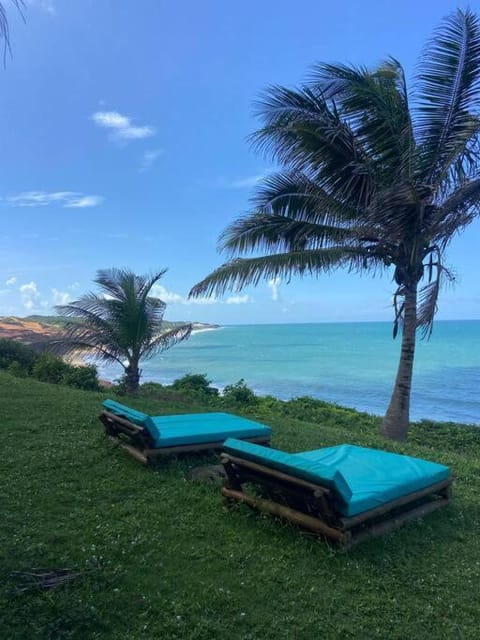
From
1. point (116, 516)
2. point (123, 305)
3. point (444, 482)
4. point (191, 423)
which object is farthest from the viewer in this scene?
point (123, 305)

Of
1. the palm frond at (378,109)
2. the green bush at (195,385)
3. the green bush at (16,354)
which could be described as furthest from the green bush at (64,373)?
the palm frond at (378,109)

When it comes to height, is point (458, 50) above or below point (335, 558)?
above

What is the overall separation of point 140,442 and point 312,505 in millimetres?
2325

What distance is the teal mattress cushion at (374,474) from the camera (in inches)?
150

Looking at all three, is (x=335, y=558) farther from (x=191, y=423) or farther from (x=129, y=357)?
(x=129, y=357)

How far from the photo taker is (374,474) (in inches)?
173

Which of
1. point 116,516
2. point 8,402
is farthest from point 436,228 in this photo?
point 8,402

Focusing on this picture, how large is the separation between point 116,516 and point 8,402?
5.06 meters

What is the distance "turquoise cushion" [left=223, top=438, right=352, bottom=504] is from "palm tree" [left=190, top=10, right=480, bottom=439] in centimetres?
556

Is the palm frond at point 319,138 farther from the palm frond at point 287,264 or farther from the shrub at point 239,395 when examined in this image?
the shrub at point 239,395

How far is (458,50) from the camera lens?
7.91m

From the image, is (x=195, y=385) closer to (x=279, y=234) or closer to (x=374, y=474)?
(x=279, y=234)

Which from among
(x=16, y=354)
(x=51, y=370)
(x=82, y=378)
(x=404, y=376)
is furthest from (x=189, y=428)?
(x=16, y=354)

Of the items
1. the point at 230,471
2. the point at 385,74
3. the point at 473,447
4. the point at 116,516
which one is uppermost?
the point at 385,74
